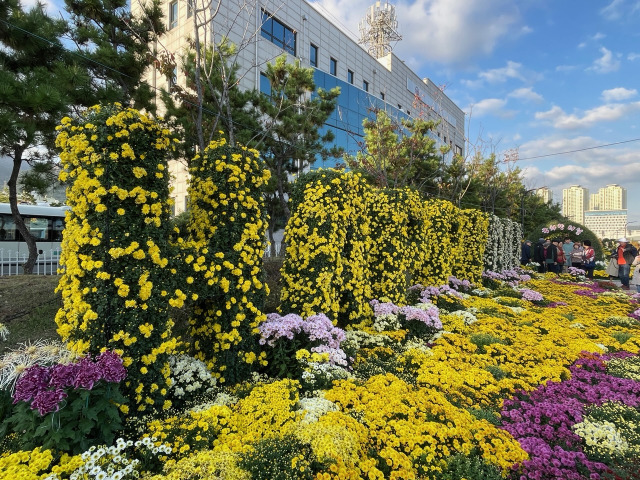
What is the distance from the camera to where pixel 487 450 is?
2.76m

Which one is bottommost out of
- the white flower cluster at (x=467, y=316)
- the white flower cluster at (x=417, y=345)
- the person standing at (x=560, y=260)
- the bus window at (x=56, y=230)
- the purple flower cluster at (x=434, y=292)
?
the white flower cluster at (x=417, y=345)

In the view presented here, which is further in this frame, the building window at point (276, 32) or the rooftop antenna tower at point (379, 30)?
the rooftop antenna tower at point (379, 30)

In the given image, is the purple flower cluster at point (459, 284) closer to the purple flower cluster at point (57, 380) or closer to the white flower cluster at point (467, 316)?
the white flower cluster at point (467, 316)

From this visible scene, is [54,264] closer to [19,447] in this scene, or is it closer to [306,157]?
[306,157]

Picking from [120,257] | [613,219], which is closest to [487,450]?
[120,257]

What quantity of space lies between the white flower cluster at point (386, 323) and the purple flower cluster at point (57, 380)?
4088 millimetres

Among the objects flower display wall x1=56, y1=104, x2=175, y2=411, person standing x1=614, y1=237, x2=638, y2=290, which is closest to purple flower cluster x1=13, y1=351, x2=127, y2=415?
flower display wall x1=56, y1=104, x2=175, y2=411

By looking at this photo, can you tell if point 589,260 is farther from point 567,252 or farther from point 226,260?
point 226,260

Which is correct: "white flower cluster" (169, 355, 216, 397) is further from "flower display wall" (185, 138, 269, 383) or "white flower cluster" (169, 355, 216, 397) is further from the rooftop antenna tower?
the rooftop antenna tower

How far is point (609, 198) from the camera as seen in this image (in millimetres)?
96750

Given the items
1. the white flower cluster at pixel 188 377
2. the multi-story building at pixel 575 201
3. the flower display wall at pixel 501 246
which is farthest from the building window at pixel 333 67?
the multi-story building at pixel 575 201

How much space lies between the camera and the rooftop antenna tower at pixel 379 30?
35.2 meters

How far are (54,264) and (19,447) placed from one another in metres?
14.8

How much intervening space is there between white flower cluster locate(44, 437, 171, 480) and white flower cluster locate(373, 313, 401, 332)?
12.9 feet
